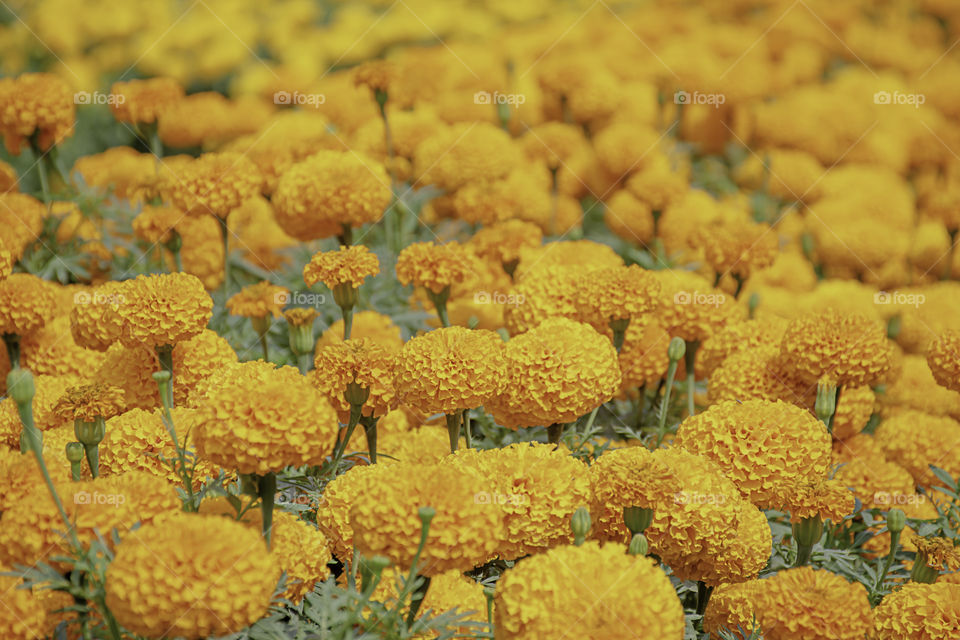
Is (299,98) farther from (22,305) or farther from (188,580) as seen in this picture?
(188,580)

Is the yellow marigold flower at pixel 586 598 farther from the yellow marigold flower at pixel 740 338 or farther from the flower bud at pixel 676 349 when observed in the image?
the yellow marigold flower at pixel 740 338

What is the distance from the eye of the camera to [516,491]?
206 cm

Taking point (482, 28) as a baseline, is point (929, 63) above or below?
below

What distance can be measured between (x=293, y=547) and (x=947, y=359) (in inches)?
72.8

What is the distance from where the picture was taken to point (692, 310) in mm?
2912

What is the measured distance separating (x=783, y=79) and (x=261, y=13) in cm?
414

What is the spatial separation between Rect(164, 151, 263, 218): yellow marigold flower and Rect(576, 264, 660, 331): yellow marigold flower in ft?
3.74

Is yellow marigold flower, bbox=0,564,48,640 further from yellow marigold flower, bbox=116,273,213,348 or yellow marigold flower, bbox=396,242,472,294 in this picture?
yellow marigold flower, bbox=396,242,472,294

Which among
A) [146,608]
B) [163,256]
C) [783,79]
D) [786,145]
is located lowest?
[146,608]

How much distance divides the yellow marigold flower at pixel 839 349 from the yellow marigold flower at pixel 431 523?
4.33 feet

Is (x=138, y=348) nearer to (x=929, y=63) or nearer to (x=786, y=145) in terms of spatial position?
(x=786, y=145)

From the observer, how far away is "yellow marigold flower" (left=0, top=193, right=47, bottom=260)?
317cm

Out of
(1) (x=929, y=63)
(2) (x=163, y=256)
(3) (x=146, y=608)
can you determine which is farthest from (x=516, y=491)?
(1) (x=929, y=63)

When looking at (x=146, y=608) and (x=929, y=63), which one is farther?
(x=929, y=63)
